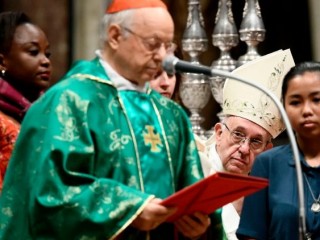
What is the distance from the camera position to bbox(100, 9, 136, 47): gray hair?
3.72 meters

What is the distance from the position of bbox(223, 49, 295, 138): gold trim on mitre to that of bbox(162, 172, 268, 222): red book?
4.62 ft

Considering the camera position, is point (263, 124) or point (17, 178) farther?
point (263, 124)

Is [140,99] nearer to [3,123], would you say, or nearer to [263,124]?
[3,123]

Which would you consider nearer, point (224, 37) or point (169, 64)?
point (169, 64)

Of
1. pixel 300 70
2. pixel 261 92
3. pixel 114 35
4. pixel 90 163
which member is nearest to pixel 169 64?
pixel 114 35

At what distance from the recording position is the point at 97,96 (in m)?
3.72

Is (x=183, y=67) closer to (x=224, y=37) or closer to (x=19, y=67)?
(x=19, y=67)

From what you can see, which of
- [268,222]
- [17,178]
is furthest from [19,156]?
[268,222]

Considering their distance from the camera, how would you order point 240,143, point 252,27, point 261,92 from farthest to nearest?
point 252,27
point 261,92
point 240,143

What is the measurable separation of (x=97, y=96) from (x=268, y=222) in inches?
28.3

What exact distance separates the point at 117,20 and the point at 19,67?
116cm

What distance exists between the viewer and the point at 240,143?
4.94 m

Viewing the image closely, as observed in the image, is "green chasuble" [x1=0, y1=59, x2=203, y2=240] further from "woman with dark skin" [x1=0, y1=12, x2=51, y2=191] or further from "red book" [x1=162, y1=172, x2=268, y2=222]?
"woman with dark skin" [x1=0, y1=12, x2=51, y2=191]

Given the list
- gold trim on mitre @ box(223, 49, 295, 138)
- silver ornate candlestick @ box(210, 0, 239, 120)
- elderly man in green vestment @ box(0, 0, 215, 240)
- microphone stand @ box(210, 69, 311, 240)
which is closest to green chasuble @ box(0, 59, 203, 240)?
elderly man in green vestment @ box(0, 0, 215, 240)
